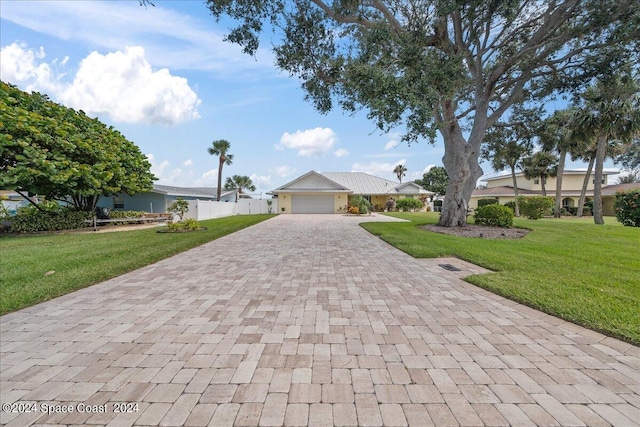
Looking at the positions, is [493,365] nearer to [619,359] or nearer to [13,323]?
[619,359]

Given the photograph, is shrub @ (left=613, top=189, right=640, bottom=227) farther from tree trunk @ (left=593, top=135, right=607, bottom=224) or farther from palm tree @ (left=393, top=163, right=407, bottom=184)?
palm tree @ (left=393, top=163, right=407, bottom=184)

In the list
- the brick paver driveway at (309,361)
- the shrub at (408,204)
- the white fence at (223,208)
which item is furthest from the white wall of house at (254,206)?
the brick paver driveway at (309,361)

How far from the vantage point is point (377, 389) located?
6.94ft

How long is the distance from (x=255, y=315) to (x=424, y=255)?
16.1ft

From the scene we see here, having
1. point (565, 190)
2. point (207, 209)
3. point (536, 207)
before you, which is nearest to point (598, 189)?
point (536, 207)

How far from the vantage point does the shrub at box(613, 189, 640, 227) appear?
13.6 meters

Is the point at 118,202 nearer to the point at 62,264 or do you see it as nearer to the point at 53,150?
the point at 53,150

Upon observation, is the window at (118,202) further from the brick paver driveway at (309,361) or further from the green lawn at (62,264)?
the brick paver driveway at (309,361)

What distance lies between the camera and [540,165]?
91.7ft

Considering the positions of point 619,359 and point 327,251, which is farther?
point 327,251

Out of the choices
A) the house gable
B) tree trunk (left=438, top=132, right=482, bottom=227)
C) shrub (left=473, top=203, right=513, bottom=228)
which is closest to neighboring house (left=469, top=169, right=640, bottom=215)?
the house gable

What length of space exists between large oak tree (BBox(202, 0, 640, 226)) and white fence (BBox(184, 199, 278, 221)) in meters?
13.6

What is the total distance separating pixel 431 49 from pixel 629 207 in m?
13.4

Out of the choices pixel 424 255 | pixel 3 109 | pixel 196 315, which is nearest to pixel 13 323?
pixel 196 315
